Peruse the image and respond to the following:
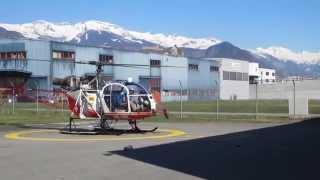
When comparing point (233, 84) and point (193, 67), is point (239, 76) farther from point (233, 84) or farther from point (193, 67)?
point (193, 67)

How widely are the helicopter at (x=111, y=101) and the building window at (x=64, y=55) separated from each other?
61.8 metres

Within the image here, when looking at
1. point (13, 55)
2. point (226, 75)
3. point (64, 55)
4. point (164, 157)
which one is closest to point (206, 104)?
point (64, 55)

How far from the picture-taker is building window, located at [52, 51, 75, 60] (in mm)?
85500

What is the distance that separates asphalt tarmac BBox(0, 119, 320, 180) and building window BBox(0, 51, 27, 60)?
62.9m

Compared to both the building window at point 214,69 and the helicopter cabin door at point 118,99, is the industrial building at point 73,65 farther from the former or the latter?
the helicopter cabin door at point 118,99

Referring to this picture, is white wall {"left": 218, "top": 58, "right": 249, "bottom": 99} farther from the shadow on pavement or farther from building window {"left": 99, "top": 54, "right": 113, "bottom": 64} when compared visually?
the shadow on pavement

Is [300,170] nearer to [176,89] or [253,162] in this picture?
[253,162]

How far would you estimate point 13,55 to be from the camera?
277 feet

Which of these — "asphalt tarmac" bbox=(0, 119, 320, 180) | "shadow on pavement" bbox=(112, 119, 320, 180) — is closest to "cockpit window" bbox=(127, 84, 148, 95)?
"asphalt tarmac" bbox=(0, 119, 320, 180)

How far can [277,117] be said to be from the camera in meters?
37.3

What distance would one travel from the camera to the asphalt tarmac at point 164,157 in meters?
12.8

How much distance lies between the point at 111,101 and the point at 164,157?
28.1ft

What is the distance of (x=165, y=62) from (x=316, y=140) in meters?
90.0

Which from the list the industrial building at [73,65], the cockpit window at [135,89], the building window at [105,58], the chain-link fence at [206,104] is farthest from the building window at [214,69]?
the cockpit window at [135,89]
